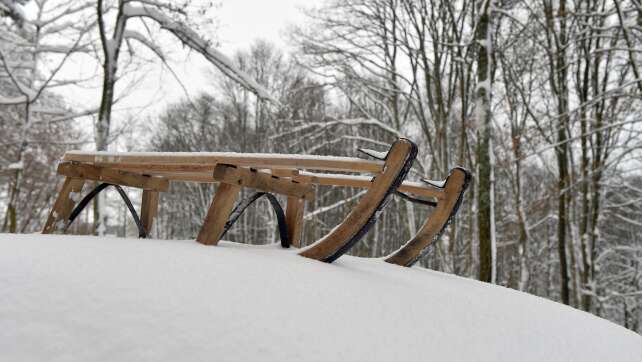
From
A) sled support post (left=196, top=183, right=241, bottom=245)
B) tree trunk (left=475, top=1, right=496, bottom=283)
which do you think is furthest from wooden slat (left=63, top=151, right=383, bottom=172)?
tree trunk (left=475, top=1, right=496, bottom=283)

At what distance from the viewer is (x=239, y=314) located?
Answer: 1.12 metres

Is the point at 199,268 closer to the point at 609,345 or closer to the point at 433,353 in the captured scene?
the point at 433,353

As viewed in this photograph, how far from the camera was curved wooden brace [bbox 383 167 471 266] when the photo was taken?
7.96 ft

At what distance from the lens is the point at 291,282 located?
1404 mm

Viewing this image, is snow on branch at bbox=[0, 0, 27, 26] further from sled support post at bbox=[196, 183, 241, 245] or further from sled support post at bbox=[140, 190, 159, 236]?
sled support post at bbox=[196, 183, 241, 245]

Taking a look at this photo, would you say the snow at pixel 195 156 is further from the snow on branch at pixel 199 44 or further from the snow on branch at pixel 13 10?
the snow on branch at pixel 13 10

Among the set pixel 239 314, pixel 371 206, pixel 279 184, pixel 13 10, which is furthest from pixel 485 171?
pixel 13 10

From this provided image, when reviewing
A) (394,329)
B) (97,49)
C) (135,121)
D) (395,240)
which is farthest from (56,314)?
(395,240)

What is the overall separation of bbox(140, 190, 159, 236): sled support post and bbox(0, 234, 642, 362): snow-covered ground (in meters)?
1.27

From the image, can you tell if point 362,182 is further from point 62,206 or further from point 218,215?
point 62,206

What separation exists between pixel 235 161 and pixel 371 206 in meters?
0.62

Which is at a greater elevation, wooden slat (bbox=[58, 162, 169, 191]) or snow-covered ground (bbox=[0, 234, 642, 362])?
wooden slat (bbox=[58, 162, 169, 191])

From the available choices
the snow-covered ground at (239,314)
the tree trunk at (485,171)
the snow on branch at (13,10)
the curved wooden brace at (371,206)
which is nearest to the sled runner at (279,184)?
the curved wooden brace at (371,206)

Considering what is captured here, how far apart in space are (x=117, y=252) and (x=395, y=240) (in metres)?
18.9
